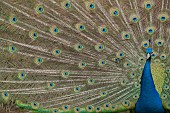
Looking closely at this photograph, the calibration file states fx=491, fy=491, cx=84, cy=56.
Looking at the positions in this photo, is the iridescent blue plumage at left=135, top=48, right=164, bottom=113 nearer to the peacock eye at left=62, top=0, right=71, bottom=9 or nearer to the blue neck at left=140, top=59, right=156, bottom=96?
the blue neck at left=140, top=59, right=156, bottom=96

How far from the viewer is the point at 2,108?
18.4 feet

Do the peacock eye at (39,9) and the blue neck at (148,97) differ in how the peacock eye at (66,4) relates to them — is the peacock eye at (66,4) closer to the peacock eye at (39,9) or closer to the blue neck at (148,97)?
the peacock eye at (39,9)

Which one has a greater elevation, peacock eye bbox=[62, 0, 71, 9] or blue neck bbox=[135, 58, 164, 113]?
peacock eye bbox=[62, 0, 71, 9]

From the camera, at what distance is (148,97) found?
181 inches

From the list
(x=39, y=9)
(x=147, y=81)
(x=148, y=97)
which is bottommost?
(x=148, y=97)

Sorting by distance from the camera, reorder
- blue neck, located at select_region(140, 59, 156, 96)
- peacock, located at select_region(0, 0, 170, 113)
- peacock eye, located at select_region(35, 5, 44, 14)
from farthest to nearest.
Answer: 1. peacock eye, located at select_region(35, 5, 44, 14)
2. peacock, located at select_region(0, 0, 170, 113)
3. blue neck, located at select_region(140, 59, 156, 96)

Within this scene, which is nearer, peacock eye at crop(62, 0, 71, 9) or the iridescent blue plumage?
the iridescent blue plumage

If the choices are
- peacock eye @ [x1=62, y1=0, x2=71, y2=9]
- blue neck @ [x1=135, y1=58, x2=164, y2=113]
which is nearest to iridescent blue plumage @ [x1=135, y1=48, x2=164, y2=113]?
blue neck @ [x1=135, y1=58, x2=164, y2=113]

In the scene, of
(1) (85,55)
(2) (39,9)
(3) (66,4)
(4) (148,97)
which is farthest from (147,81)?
(2) (39,9)

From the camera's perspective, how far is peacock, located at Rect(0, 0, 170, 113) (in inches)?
183

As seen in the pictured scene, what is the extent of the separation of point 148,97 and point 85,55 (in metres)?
0.76

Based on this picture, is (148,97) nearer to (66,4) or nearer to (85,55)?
(85,55)

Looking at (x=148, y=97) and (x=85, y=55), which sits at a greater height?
(x=85, y=55)

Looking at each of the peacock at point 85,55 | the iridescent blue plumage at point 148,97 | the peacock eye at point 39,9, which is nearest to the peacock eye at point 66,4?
the peacock at point 85,55
